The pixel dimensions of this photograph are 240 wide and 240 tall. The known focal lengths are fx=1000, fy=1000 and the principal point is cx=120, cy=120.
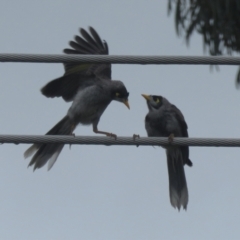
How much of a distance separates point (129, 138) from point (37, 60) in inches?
35.6

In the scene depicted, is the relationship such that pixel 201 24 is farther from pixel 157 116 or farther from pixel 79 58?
pixel 79 58

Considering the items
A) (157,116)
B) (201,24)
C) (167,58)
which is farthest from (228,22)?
(167,58)

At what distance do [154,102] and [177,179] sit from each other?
0.89 m

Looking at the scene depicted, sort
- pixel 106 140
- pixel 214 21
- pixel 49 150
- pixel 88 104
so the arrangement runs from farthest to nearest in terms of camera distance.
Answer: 1. pixel 214 21
2. pixel 49 150
3. pixel 88 104
4. pixel 106 140

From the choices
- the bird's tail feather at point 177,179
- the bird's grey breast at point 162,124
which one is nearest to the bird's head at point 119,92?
the bird's grey breast at point 162,124

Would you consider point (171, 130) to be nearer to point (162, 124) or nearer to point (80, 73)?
point (162, 124)

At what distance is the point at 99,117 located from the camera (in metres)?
10.6

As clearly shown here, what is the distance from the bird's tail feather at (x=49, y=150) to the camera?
406 inches

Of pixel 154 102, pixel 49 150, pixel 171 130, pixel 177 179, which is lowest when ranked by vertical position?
pixel 177 179

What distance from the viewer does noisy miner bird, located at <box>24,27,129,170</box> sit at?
10.4 meters


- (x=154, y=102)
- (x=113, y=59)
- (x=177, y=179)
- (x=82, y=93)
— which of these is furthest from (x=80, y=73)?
(x=113, y=59)

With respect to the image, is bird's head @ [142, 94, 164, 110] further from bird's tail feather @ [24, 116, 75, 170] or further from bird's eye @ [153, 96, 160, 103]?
bird's tail feather @ [24, 116, 75, 170]

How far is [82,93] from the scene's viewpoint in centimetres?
1041

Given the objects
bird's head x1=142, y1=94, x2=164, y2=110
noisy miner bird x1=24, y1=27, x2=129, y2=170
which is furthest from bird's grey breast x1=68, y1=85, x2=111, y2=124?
bird's head x1=142, y1=94, x2=164, y2=110
